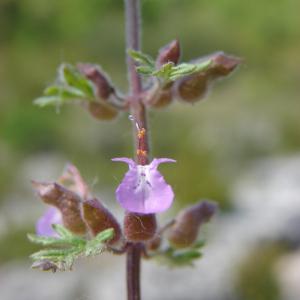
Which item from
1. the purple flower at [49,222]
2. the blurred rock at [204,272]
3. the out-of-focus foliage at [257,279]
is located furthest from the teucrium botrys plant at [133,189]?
the out-of-focus foliage at [257,279]

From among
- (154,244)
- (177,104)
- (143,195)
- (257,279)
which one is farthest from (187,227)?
(257,279)

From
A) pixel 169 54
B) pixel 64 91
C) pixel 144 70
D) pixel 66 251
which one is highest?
pixel 64 91

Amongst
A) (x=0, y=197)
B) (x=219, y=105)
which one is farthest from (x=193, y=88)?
(x=219, y=105)

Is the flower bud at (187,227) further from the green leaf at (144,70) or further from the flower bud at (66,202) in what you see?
the green leaf at (144,70)

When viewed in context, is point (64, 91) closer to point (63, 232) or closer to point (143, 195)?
point (63, 232)

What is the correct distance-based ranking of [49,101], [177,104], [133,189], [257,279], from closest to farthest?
[133,189], [49,101], [177,104], [257,279]

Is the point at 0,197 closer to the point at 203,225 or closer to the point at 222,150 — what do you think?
the point at 222,150
